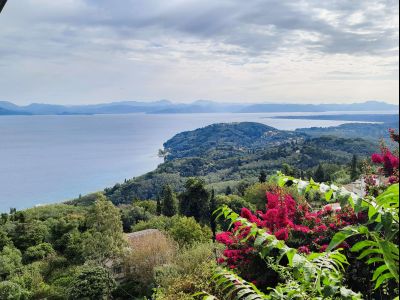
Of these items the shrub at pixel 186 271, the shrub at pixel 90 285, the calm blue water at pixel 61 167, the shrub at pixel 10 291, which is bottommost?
the calm blue water at pixel 61 167

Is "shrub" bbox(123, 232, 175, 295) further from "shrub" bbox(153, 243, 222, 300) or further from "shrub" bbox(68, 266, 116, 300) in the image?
"shrub" bbox(153, 243, 222, 300)

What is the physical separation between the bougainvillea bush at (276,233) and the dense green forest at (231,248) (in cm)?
2

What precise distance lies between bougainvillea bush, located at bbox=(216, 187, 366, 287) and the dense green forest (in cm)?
2

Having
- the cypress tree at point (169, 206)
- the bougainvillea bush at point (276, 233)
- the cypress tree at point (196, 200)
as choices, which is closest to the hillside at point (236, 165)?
the cypress tree at point (169, 206)

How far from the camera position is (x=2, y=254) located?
58.3 feet

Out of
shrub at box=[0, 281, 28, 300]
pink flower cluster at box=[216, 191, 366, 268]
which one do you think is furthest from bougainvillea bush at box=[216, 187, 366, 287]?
shrub at box=[0, 281, 28, 300]

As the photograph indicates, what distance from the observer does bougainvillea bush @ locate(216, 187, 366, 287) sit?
552cm

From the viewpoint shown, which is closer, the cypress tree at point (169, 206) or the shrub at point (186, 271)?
the shrub at point (186, 271)

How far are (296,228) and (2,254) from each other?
55.1 ft

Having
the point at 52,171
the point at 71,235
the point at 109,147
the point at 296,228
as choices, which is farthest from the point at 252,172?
the point at 109,147

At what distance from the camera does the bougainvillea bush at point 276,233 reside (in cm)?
552

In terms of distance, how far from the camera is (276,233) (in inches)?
207

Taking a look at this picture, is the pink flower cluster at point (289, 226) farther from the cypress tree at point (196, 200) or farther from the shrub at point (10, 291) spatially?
the cypress tree at point (196, 200)

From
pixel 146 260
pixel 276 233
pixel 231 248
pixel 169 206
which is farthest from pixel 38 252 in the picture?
pixel 169 206
